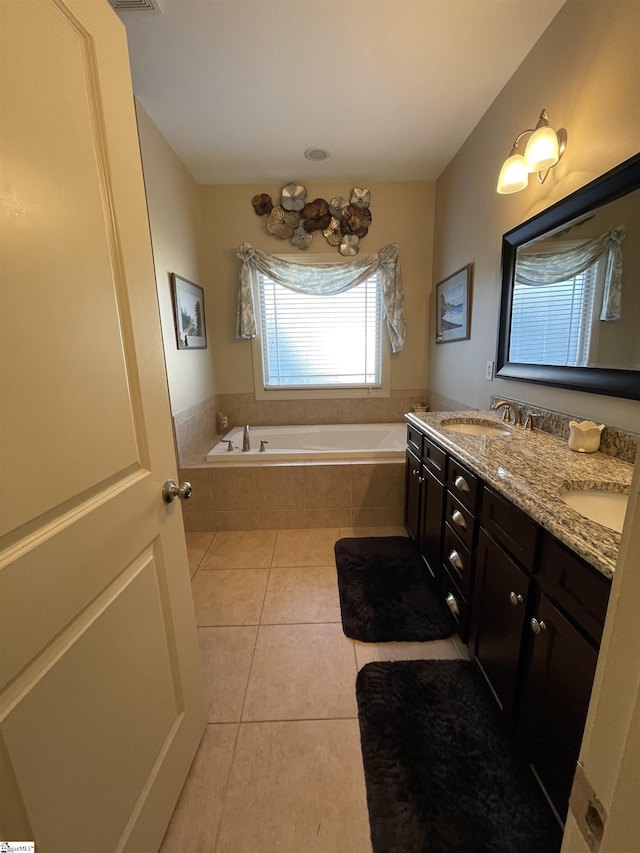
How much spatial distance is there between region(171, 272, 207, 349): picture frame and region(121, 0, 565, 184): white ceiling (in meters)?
0.94

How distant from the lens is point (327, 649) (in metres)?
1.54

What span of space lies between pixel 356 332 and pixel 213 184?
1807 millimetres

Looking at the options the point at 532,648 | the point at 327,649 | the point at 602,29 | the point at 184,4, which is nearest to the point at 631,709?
the point at 532,648

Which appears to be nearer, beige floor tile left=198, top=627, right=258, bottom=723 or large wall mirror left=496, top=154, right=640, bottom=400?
large wall mirror left=496, top=154, right=640, bottom=400

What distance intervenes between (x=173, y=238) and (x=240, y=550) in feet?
7.55

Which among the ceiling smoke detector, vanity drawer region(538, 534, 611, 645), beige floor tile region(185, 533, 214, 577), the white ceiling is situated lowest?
beige floor tile region(185, 533, 214, 577)

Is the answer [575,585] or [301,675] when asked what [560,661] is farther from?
[301,675]

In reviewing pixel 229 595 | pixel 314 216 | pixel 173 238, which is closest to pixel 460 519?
pixel 229 595

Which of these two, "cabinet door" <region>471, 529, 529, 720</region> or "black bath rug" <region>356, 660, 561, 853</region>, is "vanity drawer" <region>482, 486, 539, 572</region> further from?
"black bath rug" <region>356, 660, 561, 853</region>

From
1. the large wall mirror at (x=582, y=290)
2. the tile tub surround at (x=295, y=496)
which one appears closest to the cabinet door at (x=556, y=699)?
the large wall mirror at (x=582, y=290)

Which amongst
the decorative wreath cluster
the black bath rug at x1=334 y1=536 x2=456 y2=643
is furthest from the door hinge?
the decorative wreath cluster

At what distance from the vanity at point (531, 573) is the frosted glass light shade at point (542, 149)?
3.88 ft

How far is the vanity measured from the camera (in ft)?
2.57

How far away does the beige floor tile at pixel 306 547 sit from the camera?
2178mm
